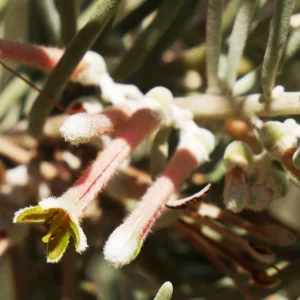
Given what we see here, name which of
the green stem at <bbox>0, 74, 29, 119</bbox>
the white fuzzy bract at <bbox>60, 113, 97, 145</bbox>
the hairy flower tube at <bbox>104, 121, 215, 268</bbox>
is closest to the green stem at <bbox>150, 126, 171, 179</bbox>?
the hairy flower tube at <bbox>104, 121, 215, 268</bbox>

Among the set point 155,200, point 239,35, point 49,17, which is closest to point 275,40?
point 239,35

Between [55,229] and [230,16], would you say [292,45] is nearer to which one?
[230,16]

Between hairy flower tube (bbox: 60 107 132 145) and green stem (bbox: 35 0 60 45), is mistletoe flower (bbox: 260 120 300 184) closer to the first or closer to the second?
hairy flower tube (bbox: 60 107 132 145)

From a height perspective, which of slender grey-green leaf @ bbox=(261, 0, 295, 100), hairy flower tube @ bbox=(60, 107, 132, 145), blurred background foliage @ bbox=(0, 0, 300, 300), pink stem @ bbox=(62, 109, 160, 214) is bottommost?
blurred background foliage @ bbox=(0, 0, 300, 300)

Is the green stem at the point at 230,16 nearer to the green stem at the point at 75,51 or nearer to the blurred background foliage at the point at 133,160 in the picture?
the blurred background foliage at the point at 133,160

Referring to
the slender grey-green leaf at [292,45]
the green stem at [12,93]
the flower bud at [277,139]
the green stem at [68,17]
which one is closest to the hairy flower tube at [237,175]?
the flower bud at [277,139]

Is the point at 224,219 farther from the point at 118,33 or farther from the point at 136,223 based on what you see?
the point at 118,33
